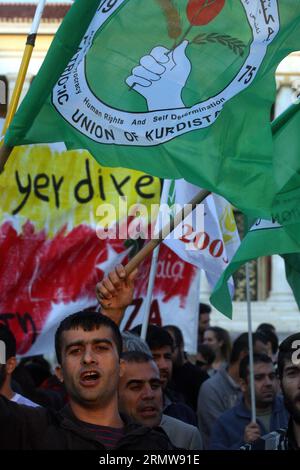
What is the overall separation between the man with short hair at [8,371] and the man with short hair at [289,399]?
96cm

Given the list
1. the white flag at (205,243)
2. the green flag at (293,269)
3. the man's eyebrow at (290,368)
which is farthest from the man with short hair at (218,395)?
the man's eyebrow at (290,368)

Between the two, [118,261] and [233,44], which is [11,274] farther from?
[233,44]

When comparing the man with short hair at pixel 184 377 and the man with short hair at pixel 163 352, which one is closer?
the man with short hair at pixel 163 352

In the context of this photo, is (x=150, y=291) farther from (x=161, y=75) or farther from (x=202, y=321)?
(x=202, y=321)

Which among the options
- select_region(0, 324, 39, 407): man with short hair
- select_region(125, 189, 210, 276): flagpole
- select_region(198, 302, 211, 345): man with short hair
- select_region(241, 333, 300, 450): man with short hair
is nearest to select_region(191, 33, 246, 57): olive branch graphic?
select_region(125, 189, 210, 276): flagpole

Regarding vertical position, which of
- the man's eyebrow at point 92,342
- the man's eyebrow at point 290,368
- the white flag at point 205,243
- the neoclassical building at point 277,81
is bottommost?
the man's eyebrow at point 92,342

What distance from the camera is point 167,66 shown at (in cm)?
472

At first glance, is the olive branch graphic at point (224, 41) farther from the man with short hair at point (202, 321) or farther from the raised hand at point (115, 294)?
the man with short hair at point (202, 321)

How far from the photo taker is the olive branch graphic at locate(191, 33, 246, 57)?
15.5ft

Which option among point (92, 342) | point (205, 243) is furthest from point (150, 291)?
point (92, 342)

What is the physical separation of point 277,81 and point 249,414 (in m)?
28.1

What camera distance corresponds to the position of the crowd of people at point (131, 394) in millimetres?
3555

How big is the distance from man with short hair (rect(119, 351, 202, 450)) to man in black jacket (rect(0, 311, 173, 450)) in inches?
36.7

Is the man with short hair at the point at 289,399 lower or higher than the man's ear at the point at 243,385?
lower
